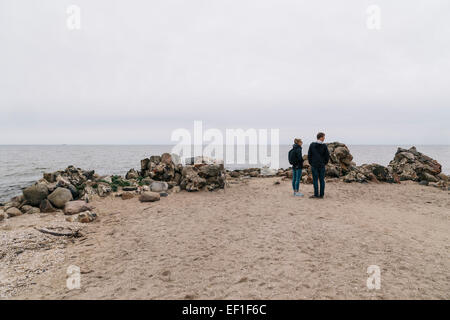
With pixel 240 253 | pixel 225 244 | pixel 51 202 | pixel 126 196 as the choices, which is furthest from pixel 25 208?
pixel 240 253

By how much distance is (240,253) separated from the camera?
18.2ft

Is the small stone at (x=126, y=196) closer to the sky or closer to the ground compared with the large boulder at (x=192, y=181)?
closer to the ground

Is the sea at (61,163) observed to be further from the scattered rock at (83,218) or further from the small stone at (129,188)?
the scattered rock at (83,218)

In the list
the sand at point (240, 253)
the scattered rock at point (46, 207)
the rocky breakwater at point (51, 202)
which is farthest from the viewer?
the scattered rock at point (46, 207)

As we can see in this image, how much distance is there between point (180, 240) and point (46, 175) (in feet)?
41.6

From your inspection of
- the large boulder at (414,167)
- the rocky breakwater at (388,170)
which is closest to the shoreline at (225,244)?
the rocky breakwater at (388,170)

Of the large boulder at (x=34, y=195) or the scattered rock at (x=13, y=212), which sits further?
the large boulder at (x=34, y=195)

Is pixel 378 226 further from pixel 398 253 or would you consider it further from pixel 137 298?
pixel 137 298

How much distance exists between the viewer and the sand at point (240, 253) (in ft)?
13.5

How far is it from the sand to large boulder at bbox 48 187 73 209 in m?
0.98

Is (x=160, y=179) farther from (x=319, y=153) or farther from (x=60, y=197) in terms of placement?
(x=319, y=153)

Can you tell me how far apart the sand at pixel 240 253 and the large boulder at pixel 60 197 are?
3.21ft

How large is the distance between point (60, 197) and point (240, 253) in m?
9.67
